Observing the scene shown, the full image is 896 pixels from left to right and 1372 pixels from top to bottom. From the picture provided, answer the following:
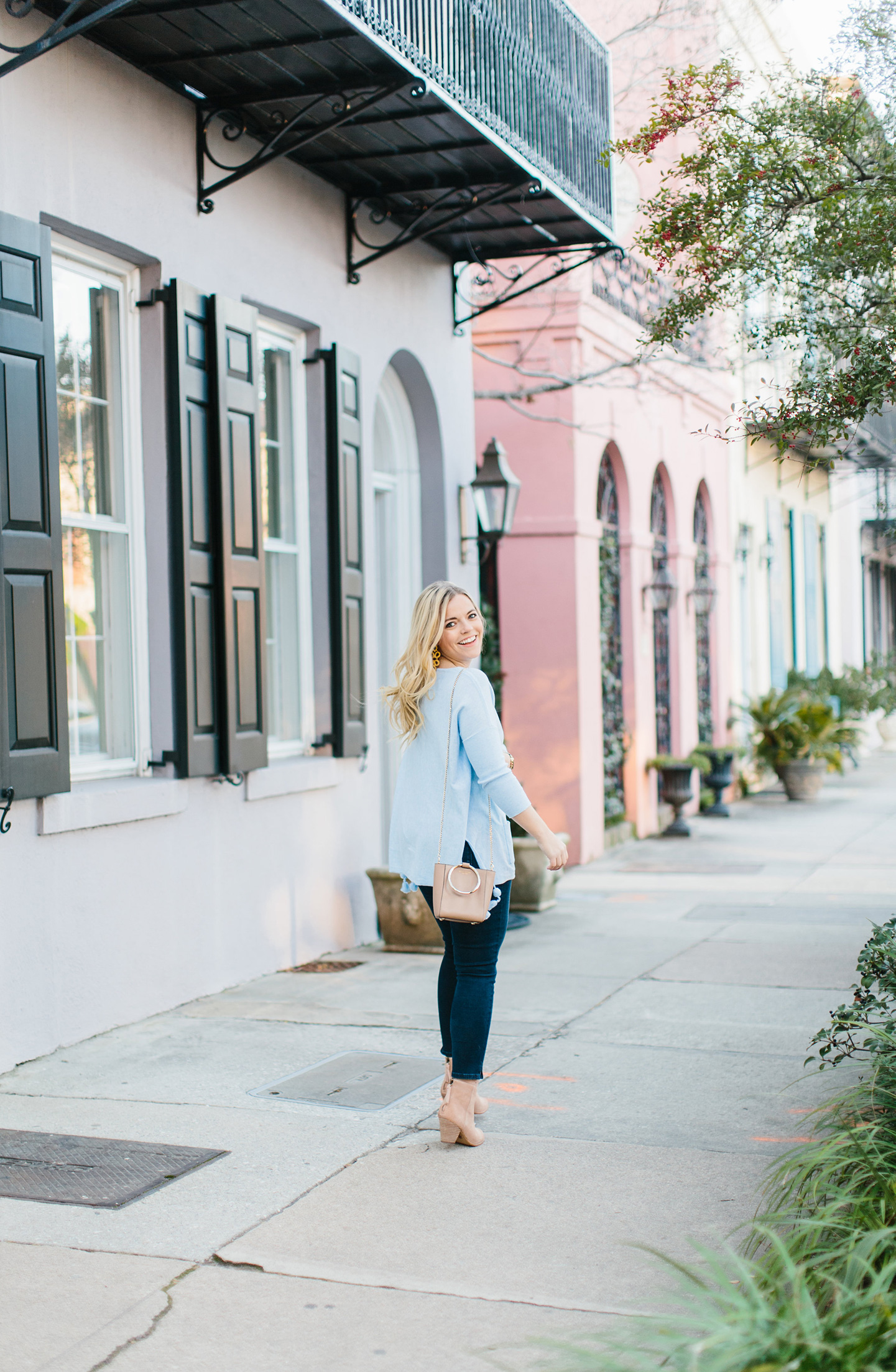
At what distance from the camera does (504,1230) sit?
12.4ft

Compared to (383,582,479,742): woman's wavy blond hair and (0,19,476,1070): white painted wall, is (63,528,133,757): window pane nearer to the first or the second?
(0,19,476,1070): white painted wall

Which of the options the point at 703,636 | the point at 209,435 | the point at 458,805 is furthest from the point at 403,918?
the point at 703,636

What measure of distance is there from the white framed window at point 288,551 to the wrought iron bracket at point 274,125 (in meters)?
1.08

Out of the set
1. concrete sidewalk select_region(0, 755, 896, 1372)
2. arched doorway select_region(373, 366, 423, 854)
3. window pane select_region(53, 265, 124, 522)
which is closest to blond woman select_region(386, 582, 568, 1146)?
concrete sidewalk select_region(0, 755, 896, 1372)

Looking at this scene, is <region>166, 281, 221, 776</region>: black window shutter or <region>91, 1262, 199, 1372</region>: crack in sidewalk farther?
<region>166, 281, 221, 776</region>: black window shutter

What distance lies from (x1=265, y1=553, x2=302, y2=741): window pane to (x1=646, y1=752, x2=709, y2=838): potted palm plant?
20.2 ft

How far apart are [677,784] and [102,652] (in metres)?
7.90

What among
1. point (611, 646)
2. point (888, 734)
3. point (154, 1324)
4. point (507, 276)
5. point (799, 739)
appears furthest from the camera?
point (888, 734)

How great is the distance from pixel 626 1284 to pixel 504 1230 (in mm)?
460

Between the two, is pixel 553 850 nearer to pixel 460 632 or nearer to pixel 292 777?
pixel 460 632

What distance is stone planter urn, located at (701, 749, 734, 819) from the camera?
14.9 metres

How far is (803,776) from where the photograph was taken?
16.6 m

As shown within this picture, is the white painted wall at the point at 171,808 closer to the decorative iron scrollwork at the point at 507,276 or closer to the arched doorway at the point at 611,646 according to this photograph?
the decorative iron scrollwork at the point at 507,276

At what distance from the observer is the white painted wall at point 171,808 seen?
552cm
